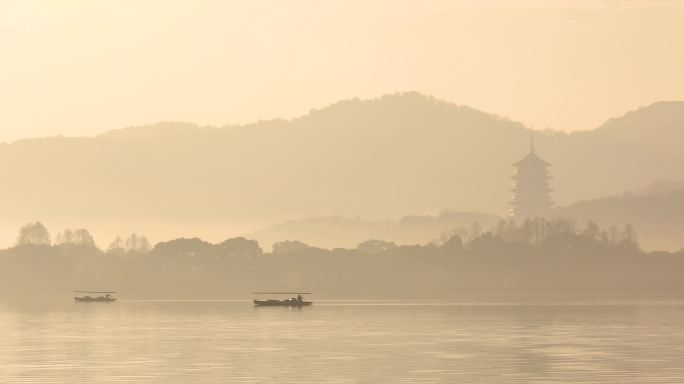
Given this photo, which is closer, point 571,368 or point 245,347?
point 571,368

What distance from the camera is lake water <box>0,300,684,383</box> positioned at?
7838cm

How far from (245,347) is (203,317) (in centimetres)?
6719

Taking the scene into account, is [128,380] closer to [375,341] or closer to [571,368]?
[571,368]

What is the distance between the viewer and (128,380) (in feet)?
250

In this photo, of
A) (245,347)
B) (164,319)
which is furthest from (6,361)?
(164,319)

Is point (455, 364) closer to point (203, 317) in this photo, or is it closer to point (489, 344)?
point (489, 344)

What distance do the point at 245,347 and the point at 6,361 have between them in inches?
780

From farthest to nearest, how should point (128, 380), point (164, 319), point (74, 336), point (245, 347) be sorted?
point (164, 319), point (74, 336), point (245, 347), point (128, 380)

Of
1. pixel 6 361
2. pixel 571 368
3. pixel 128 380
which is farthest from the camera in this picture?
pixel 6 361

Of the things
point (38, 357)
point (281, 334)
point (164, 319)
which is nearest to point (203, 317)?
point (164, 319)

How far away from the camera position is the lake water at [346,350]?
257 ft

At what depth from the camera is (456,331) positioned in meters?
128

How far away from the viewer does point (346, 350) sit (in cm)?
9869

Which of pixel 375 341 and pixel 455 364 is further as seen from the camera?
pixel 375 341
